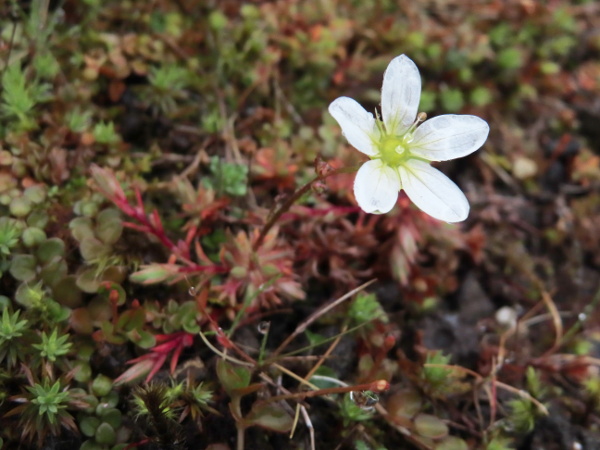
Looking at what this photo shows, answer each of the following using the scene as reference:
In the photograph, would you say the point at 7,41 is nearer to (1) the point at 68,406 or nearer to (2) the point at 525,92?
(1) the point at 68,406

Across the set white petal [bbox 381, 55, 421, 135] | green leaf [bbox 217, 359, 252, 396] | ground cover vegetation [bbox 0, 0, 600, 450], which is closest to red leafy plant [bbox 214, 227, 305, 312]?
ground cover vegetation [bbox 0, 0, 600, 450]

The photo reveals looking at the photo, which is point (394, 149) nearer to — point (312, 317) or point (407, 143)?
point (407, 143)

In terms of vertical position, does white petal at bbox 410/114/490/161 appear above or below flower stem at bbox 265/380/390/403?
above

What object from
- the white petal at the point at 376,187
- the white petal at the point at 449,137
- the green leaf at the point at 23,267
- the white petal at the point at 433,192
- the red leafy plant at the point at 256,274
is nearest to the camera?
the white petal at the point at 376,187

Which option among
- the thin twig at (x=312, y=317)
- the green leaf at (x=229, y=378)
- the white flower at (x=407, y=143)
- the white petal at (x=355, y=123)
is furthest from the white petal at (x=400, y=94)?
the green leaf at (x=229, y=378)

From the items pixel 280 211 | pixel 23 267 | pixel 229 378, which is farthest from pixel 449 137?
pixel 23 267

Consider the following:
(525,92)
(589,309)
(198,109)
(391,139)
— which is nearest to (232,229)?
(198,109)

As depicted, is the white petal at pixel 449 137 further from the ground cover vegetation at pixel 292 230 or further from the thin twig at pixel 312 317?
the thin twig at pixel 312 317

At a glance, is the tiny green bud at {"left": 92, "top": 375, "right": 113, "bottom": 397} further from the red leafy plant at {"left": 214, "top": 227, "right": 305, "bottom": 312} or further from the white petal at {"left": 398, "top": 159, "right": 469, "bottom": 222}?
the white petal at {"left": 398, "top": 159, "right": 469, "bottom": 222}
